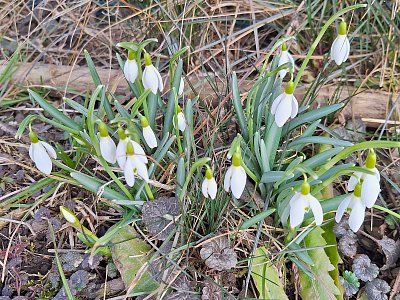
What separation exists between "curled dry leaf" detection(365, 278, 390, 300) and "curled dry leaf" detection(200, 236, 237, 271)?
1.40ft

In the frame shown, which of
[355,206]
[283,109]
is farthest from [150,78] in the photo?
[355,206]

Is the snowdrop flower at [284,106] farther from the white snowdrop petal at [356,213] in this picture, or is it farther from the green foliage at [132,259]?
the green foliage at [132,259]

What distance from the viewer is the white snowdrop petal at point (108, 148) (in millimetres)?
1307

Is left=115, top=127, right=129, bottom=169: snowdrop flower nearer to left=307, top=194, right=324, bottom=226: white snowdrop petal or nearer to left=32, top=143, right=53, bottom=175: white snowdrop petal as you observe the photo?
left=32, top=143, right=53, bottom=175: white snowdrop petal

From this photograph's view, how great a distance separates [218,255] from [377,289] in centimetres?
49

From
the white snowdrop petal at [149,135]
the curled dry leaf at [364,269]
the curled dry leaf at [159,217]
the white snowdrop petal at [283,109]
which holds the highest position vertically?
the white snowdrop petal at [283,109]

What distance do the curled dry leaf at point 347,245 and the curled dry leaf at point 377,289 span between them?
100 millimetres

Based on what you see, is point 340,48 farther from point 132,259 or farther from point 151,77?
point 132,259

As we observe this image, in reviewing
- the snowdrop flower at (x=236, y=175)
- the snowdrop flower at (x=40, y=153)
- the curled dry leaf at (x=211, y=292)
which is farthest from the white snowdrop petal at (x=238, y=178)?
the snowdrop flower at (x=40, y=153)

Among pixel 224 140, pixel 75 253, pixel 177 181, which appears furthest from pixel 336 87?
pixel 75 253

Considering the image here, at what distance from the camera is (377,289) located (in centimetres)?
158

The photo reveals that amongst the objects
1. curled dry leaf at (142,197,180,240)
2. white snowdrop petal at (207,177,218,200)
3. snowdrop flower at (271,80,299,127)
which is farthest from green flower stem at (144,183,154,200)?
snowdrop flower at (271,80,299,127)

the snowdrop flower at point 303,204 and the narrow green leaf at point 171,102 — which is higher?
the narrow green leaf at point 171,102

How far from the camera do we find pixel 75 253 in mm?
1620
